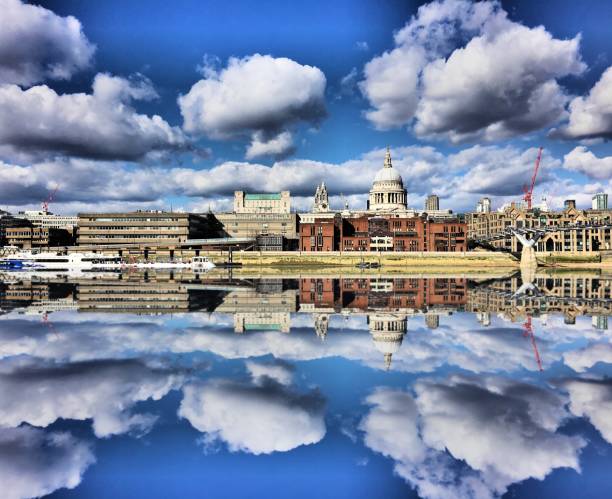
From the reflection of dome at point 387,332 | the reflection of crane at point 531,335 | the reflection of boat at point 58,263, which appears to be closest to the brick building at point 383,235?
the reflection of boat at point 58,263

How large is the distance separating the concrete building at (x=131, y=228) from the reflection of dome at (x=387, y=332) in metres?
167

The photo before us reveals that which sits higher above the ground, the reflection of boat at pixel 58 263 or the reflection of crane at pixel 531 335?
the reflection of boat at pixel 58 263

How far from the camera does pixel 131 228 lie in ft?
627

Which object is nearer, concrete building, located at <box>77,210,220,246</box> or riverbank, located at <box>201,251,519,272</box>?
riverbank, located at <box>201,251,519,272</box>

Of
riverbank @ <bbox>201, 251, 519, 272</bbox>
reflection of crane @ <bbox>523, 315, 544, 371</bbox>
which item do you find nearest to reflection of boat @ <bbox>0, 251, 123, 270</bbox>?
riverbank @ <bbox>201, 251, 519, 272</bbox>

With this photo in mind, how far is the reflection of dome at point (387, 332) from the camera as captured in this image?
2269 cm

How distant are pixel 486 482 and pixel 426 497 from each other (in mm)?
1446

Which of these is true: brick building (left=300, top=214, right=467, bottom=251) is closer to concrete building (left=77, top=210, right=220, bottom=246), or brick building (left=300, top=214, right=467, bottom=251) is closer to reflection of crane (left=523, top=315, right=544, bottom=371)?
concrete building (left=77, top=210, right=220, bottom=246)

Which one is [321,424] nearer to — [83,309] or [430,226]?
[83,309]

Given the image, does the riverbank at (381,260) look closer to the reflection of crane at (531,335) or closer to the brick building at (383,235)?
the brick building at (383,235)

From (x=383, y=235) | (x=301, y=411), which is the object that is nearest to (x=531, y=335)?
(x=301, y=411)

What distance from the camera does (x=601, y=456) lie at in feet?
36.8

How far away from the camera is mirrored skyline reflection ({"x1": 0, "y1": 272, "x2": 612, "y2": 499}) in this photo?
413 inches

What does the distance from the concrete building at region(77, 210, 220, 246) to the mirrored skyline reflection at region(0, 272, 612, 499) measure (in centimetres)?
16816
